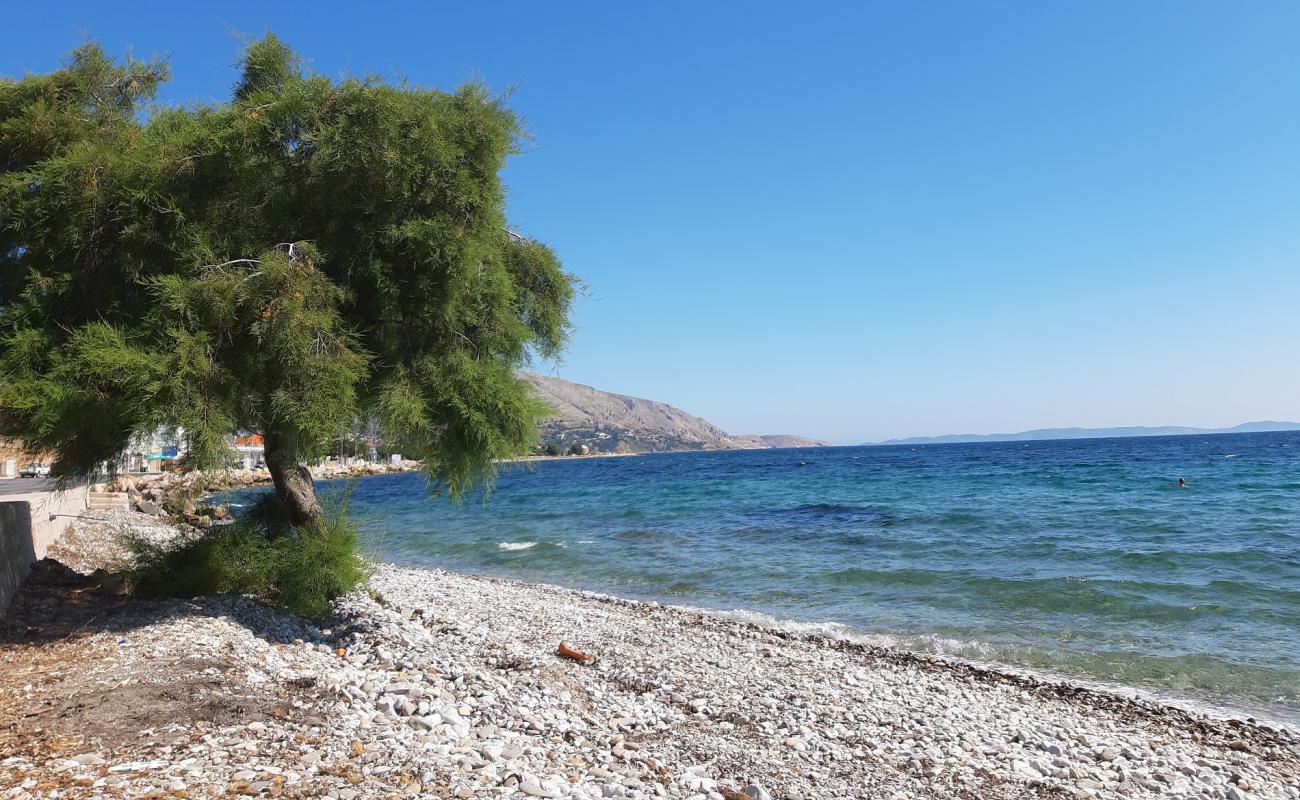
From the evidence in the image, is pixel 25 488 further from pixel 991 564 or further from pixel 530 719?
pixel 991 564

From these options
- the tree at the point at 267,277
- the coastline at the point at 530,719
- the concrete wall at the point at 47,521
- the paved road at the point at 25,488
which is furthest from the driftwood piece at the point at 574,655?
the paved road at the point at 25,488

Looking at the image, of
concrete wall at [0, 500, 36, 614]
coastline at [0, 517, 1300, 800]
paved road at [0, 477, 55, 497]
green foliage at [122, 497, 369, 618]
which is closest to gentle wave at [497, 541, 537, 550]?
paved road at [0, 477, 55, 497]

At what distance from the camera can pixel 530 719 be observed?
267 inches

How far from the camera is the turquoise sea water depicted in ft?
36.9

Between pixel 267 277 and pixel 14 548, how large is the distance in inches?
252

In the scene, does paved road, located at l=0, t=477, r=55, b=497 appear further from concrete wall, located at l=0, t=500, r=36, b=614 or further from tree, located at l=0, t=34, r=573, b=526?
tree, located at l=0, t=34, r=573, b=526

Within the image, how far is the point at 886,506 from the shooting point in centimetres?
3169

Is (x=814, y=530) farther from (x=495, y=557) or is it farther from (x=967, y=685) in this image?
(x=967, y=685)

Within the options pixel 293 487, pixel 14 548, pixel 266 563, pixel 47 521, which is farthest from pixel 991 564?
pixel 47 521

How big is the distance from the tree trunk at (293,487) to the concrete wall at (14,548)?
10.9 feet

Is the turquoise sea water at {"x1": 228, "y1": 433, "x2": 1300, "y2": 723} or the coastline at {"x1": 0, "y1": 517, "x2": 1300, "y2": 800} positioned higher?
the coastline at {"x1": 0, "y1": 517, "x2": 1300, "y2": 800}

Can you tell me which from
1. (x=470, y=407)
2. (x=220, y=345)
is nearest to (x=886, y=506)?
(x=470, y=407)

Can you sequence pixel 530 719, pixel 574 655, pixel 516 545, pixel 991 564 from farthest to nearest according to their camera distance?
1. pixel 516 545
2. pixel 991 564
3. pixel 574 655
4. pixel 530 719

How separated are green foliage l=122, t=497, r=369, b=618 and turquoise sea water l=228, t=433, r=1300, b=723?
4.09 feet
